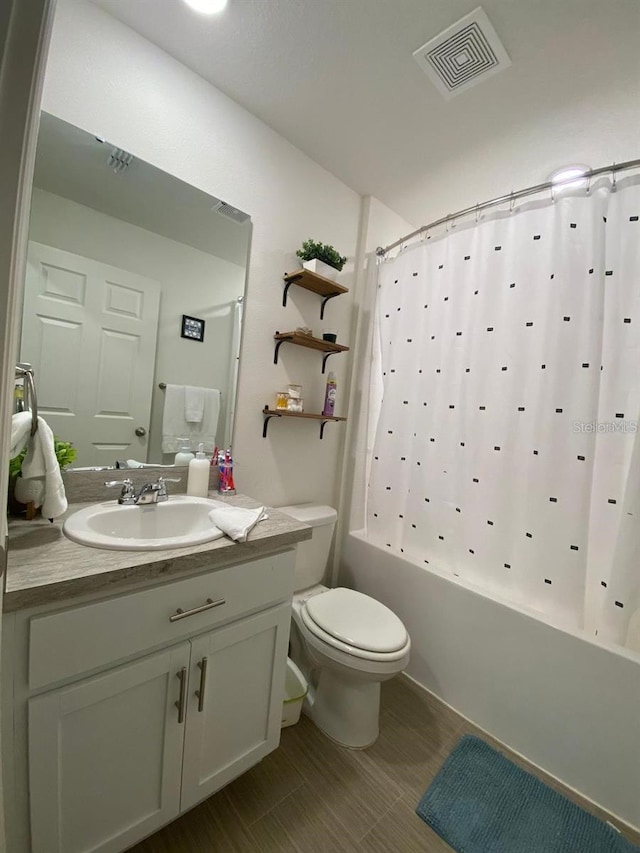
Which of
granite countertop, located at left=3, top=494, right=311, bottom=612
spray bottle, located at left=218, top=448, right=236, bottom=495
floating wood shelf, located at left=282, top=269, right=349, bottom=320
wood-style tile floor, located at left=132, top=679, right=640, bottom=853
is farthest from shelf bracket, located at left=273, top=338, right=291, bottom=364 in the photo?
wood-style tile floor, located at left=132, top=679, right=640, bottom=853

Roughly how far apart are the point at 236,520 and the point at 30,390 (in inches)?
26.0

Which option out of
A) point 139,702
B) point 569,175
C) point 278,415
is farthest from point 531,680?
point 569,175

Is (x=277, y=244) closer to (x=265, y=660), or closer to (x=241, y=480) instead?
(x=241, y=480)

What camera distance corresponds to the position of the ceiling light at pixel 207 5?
1.06m

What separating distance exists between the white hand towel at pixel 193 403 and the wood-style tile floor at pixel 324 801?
1279 millimetres

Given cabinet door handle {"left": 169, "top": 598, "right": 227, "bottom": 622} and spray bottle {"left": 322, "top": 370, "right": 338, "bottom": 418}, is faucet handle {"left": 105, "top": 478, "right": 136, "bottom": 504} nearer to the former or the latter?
cabinet door handle {"left": 169, "top": 598, "right": 227, "bottom": 622}

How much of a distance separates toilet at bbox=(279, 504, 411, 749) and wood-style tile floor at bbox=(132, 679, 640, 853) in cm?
8

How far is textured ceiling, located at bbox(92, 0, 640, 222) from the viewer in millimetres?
1053

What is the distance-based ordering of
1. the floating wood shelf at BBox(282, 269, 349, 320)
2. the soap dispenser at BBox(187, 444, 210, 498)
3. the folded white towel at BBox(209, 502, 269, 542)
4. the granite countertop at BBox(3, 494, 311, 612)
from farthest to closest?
the floating wood shelf at BBox(282, 269, 349, 320) < the soap dispenser at BBox(187, 444, 210, 498) < the folded white towel at BBox(209, 502, 269, 542) < the granite countertop at BBox(3, 494, 311, 612)

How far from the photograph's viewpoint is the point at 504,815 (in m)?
1.09

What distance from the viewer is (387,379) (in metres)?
1.84

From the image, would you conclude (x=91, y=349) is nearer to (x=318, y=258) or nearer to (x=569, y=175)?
(x=318, y=258)

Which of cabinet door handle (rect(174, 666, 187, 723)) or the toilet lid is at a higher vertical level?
cabinet door handle (rect(174, 666, 187, 723))

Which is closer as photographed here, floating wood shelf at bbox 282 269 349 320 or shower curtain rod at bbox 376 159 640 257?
shower curtain rod at bbox 376 159 640 257
